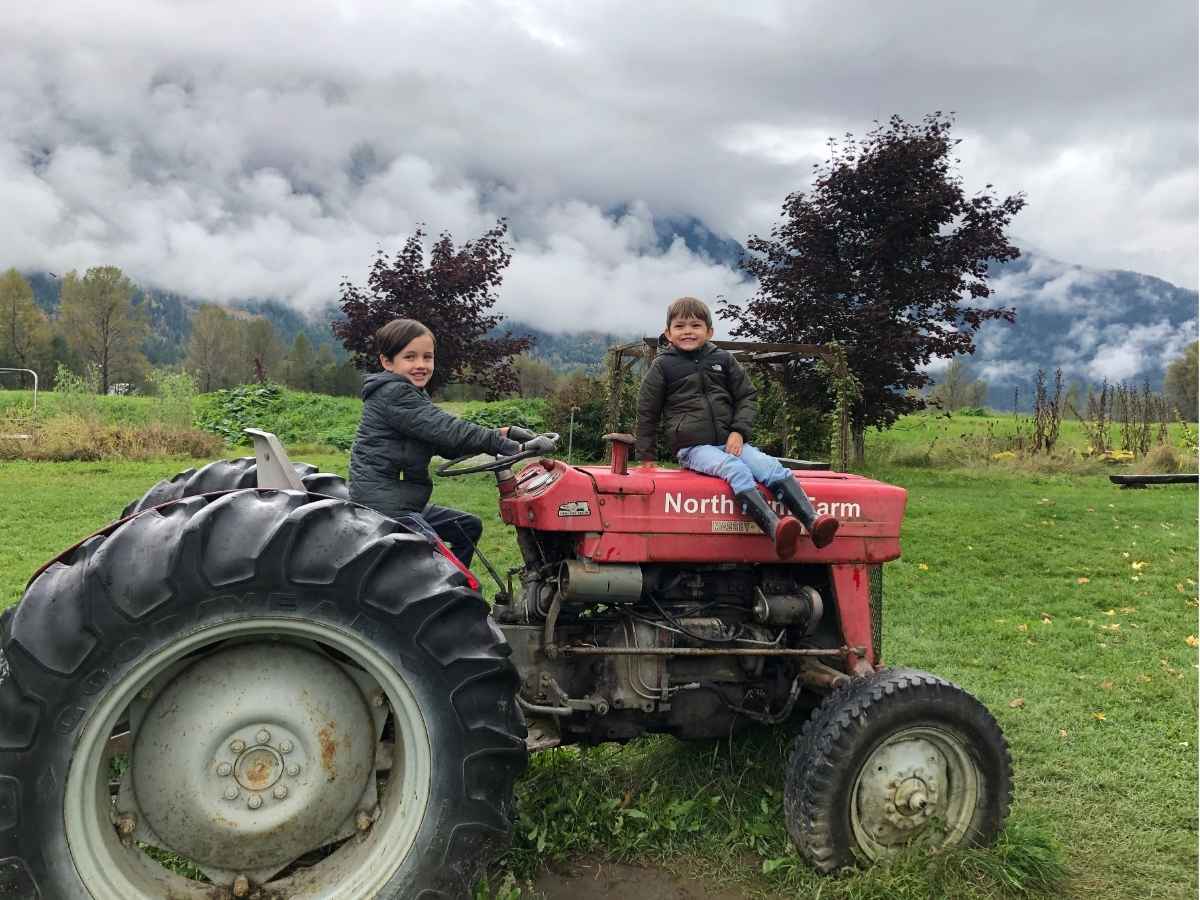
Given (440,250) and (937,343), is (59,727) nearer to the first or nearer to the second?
(440,250)

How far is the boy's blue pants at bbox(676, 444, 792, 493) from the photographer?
10.6 ft

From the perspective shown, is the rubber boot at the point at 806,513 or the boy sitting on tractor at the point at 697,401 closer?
the rubber boot at the point at 806,513

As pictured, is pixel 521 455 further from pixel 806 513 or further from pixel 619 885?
pixel 619 885

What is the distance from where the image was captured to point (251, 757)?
8.34ft

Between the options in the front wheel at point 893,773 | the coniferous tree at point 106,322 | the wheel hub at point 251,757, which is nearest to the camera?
the wheel hub at point 251,757

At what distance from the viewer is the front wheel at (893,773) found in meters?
3.04

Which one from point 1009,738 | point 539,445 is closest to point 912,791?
point 1009,738

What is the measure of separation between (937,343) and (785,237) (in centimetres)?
327

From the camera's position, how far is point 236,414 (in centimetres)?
2006

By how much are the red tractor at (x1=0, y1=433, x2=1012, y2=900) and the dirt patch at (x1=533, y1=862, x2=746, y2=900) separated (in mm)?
388

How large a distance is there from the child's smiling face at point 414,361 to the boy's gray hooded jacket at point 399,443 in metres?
0.09

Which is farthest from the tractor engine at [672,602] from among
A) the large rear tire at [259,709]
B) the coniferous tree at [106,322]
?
the coniferous tree at [106,322]

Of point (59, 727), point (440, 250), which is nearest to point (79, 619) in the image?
point (59, 727)

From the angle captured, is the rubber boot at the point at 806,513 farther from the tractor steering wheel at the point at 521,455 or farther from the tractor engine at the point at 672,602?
the tractor steering wheel at the point at 521,455
